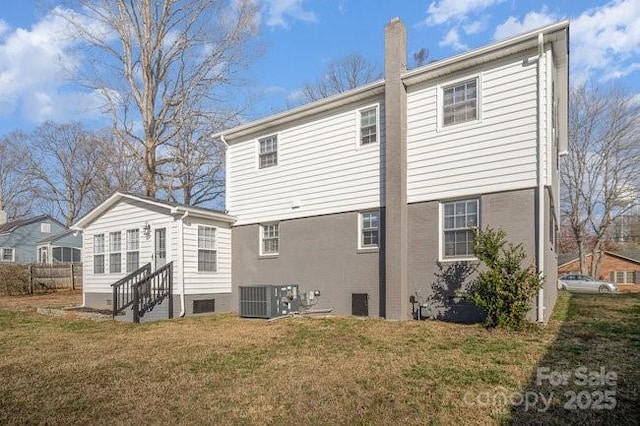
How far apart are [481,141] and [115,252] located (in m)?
11.2

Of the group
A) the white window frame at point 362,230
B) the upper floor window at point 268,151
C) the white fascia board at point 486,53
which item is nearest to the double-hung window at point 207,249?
the upper floor window at point 268,151

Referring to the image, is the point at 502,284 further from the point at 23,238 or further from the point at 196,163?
the point at 23,238

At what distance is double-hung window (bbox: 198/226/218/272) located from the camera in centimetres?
1352

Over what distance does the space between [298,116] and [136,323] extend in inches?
267

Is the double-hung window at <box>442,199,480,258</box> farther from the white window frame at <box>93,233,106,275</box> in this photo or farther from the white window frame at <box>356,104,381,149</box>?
the white window frame at <box>93,233,106,275</box>

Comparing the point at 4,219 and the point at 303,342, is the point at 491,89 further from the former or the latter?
the point at 4,219

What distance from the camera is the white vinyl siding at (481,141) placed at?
9.27 meters

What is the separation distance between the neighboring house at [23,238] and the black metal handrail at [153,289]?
2479cm

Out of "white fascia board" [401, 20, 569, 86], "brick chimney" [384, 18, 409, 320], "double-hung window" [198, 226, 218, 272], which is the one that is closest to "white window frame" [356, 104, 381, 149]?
"brick chimney" [384, 18, 409, 320]

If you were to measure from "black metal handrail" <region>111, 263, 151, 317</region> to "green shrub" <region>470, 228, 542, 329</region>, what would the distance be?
8621 millimetres

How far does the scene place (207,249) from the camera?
13.7 meters

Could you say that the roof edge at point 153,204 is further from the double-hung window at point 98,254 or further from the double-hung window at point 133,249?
the double-hung window at point 133,249

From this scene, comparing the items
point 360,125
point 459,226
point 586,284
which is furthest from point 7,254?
point 586,284

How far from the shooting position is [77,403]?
17.1ft
